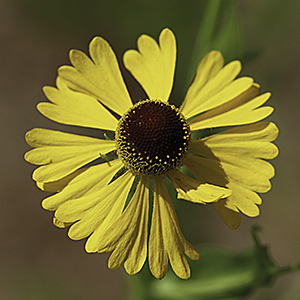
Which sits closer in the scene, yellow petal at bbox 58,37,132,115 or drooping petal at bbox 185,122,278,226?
drooping petal at bbox 185,122,278,226

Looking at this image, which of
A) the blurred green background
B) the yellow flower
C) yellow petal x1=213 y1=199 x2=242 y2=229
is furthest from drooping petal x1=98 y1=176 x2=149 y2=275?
the blurred green background

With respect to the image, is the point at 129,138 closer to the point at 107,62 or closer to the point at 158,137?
the point at 158,137

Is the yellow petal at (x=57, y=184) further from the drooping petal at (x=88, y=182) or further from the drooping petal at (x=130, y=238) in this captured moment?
the drooping petal at (x=130, y=238)

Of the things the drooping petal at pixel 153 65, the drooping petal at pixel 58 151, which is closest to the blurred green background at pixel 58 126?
the drooping petal at pixel 153 65

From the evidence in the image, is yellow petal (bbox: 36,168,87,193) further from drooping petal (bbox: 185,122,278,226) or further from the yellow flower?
drooping petal (bbox: 185,122,278,226)

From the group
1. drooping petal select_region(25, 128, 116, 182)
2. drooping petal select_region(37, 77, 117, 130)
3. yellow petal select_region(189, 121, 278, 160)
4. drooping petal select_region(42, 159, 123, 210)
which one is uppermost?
drooping petal select_region(37, 77, 117, 130)
